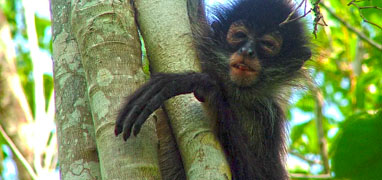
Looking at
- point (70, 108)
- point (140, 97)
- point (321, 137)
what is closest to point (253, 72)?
point (140, 97)

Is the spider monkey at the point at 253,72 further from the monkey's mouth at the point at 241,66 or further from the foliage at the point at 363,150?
the foliage at the point at 363,150

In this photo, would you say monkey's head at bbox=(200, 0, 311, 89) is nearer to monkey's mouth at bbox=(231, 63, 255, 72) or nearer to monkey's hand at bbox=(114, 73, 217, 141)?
monkey's mouth at bbox=(231, 63, 255, 72)

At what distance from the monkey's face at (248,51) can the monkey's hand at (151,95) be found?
749 millimetres

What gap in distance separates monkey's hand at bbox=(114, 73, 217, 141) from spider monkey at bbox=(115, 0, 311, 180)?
1.15 feet

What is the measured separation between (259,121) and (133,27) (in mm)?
1536

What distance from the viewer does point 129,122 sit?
2.62m

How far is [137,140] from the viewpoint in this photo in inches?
104

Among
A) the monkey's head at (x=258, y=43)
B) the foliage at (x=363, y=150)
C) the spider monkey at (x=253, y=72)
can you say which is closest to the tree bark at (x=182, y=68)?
the spider monkey at (x=253, y=72)

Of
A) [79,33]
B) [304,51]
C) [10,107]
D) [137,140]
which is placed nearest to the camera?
[137,140]

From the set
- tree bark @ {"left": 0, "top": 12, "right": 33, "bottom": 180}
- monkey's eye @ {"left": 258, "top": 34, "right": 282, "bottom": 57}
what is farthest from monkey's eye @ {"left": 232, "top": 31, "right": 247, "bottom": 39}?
tree bark @ {"left": 0, "top": 12, "right": 33, "bottom": 180}

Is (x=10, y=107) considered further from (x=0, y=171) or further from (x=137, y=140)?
(x=137, y=140)

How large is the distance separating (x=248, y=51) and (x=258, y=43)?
0.23 meters

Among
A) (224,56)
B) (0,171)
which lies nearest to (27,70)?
(0,171)

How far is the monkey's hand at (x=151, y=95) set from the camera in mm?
2619
